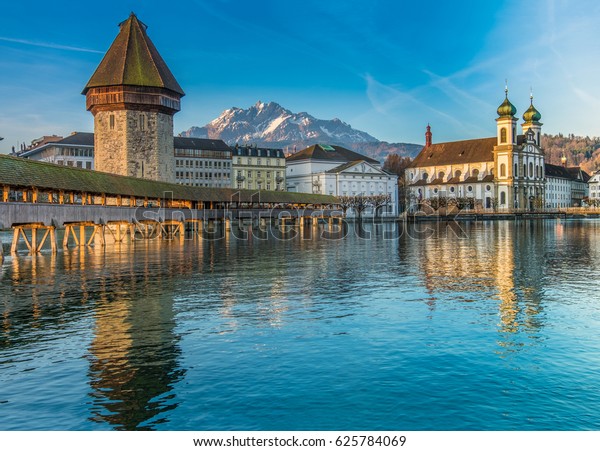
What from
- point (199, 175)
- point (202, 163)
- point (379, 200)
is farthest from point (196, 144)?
point (379, 200)

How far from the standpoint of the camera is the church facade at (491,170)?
138m

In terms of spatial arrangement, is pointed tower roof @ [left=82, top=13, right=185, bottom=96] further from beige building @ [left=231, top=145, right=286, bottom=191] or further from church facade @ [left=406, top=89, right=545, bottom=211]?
church facade @ [left=406, top=89, right=545, bottom=211]

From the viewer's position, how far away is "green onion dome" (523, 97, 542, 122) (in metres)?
148

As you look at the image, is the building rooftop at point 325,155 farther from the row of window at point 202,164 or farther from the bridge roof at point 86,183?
the bridge roof at point 86,183

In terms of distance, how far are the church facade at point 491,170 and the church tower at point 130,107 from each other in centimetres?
8271

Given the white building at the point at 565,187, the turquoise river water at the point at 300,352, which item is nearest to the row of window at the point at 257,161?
the white building at the point at 565,187

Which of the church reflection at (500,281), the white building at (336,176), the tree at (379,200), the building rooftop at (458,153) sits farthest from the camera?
the building rooftop at (458,153)

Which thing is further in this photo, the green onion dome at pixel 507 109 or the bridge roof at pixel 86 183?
the green onion dome at pixel 507 109

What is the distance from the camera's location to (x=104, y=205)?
46344 mm

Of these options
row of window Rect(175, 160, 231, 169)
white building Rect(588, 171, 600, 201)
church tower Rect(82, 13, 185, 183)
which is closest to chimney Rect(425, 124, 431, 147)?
white building Rect(588, 171, 600, 201)

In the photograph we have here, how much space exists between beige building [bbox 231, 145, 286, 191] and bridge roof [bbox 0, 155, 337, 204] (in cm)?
4470

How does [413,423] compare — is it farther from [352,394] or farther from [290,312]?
[290,312]

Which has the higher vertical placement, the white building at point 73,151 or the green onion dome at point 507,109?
the green onion dome at point 507,109

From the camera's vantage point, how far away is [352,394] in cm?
1108
